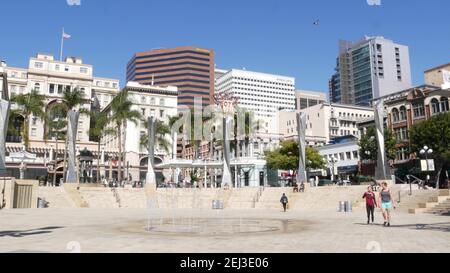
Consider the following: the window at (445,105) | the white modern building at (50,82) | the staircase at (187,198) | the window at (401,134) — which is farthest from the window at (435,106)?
the white modern building at (50,82)

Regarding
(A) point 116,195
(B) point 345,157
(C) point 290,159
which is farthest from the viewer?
(B) point 345,157

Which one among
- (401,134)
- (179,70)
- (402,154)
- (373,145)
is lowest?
(402,154)

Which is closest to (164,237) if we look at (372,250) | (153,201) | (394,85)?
(372,250)

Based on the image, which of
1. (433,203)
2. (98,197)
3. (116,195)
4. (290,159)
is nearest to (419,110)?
(290,159)

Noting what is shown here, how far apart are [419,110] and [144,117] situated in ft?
187

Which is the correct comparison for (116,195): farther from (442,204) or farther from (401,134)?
(401,134)

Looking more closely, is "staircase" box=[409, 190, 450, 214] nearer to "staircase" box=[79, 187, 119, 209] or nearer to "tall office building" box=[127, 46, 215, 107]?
"staircase" box=[79, 187, 119, 209]

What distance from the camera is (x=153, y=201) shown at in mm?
42531

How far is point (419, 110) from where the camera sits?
61.8 meters

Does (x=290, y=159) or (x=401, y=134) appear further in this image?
(x=290, y=159)

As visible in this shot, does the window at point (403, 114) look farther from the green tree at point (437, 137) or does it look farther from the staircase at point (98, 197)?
the staircase at point (98, 197)

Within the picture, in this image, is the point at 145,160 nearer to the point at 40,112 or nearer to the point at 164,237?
the point at 40,112

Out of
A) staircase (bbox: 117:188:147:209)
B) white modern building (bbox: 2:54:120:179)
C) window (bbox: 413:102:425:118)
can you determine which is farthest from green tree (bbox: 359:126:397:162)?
white modern building (bbox: 2:54:120:179)

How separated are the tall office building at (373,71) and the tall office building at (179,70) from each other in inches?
2386
